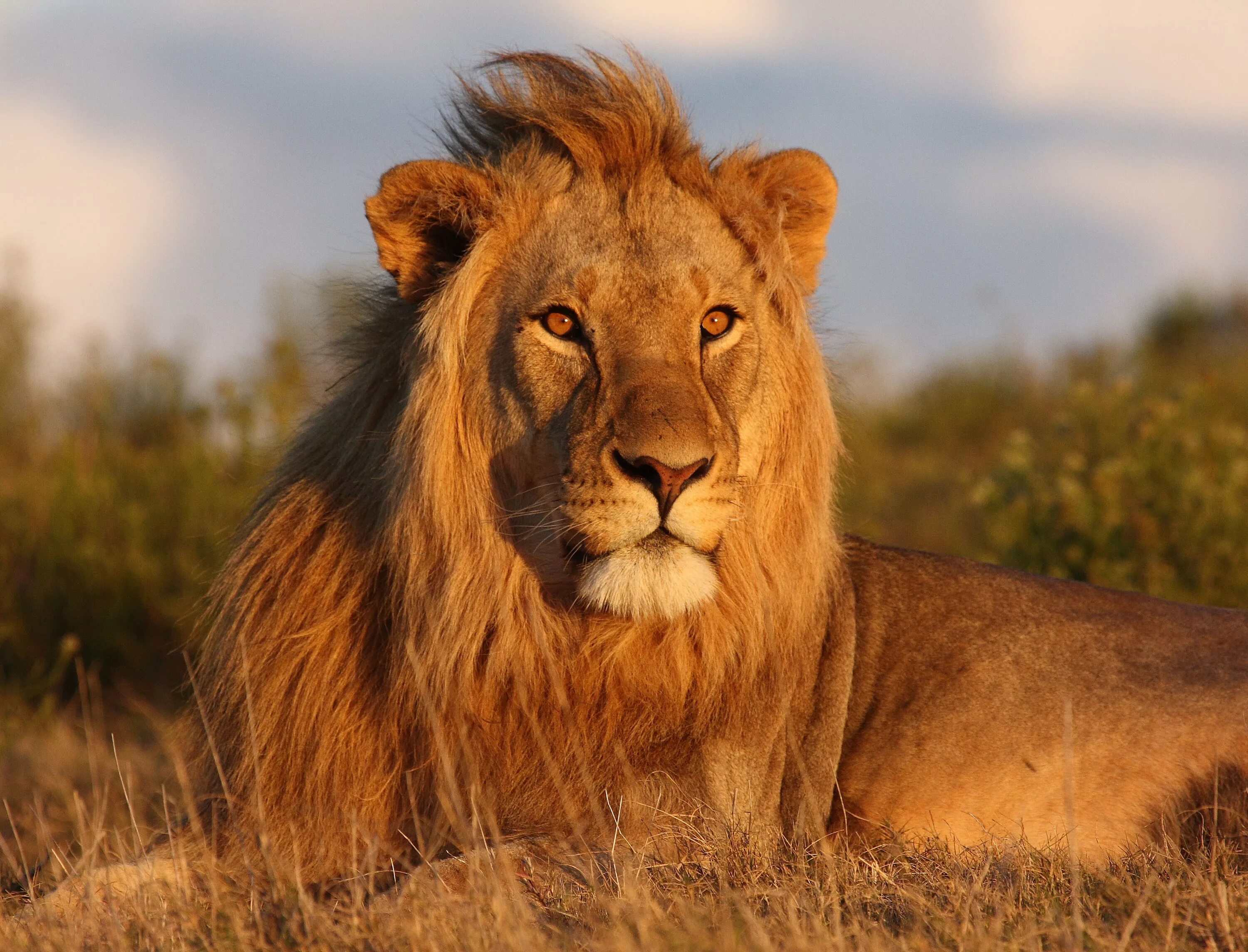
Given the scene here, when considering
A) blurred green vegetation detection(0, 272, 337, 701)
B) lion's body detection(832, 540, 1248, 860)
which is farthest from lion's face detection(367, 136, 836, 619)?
blurred green vegetation detection(0, 272, 337, 701)

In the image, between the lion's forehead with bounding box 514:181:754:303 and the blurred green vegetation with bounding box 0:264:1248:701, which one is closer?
the lion's forehead with bounding box 514:181:754:303

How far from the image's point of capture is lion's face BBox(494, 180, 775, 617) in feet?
9.97

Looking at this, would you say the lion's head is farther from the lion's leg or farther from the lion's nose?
the lion's leg

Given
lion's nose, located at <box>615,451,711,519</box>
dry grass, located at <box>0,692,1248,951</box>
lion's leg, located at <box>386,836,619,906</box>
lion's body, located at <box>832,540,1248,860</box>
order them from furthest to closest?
1. lion's body, located at <box>832,540,1248,860</box>
2. lion's nose, located at <box>615,451,711,519</box>
3. lion's leg, located at <box>386,836,619,906</box>
4. dry grass, located at <box>0,692,1248,951</box>

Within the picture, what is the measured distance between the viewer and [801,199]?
12.3 feet

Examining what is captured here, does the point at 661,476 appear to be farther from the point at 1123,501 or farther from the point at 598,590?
the point at 1123,501

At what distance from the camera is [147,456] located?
8234mm

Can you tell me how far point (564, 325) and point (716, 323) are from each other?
15.5 inches

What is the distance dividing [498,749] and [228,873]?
67cm

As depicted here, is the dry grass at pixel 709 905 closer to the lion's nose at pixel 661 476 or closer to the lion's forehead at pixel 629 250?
the lion's nose at pixel 661 476

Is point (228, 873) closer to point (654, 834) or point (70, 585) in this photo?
point (654, 834)

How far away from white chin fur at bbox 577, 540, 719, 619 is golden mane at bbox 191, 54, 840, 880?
8.2 inches

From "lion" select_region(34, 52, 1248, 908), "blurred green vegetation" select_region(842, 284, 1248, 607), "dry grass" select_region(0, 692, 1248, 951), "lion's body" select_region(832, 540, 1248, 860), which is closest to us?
"dry grass" select_region(0, 692, 1248, 951)

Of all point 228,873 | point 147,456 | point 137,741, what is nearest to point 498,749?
point 228,873
